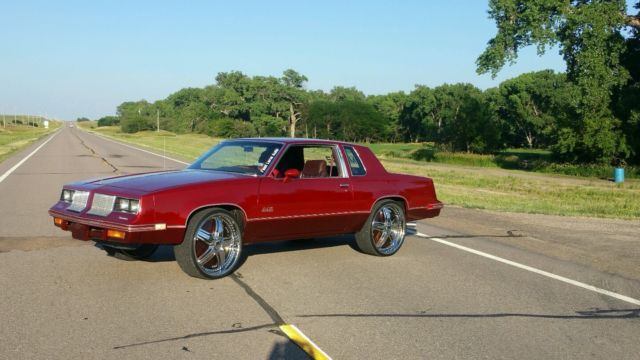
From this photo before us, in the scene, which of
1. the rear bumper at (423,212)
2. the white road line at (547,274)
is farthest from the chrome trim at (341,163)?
the white road line at (547,274)

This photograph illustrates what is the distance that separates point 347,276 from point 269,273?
887 millimetres

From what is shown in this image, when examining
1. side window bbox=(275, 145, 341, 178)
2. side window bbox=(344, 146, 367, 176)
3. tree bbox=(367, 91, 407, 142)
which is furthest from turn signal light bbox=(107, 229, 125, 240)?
tree bbox=(367, 91, 407, 142)

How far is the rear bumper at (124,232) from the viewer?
6.26 m

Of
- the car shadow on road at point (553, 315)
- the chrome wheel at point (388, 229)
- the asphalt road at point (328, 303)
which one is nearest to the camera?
the asphalt road at point (328, 303)

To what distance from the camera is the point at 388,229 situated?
28.9 ft

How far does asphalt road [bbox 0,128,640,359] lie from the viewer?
4.80 meters

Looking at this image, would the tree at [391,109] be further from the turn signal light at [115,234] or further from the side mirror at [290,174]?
the turn signal light at [115,234]

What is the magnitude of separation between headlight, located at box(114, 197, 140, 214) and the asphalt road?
2.51 ft

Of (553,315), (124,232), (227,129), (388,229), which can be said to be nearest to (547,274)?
(553,315)

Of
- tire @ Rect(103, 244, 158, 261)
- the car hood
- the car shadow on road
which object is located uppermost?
the car hood

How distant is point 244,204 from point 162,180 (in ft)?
3.07

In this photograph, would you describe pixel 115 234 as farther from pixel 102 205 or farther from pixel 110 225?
pixel 102 205

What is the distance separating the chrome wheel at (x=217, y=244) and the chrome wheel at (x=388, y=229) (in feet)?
7.46

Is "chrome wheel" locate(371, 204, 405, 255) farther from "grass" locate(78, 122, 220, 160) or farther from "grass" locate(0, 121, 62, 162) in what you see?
"grass" locate(0, 121, 62, 162)
